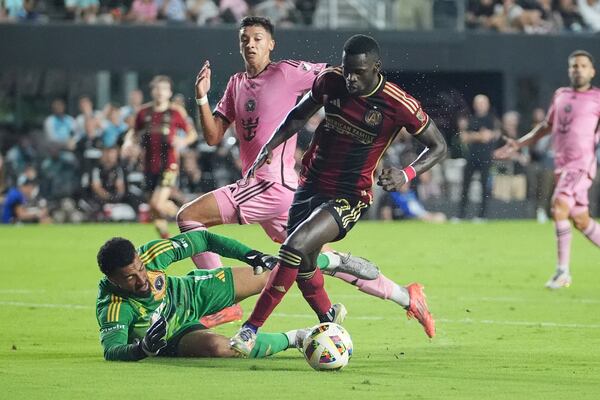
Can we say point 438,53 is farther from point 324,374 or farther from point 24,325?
point 324,374

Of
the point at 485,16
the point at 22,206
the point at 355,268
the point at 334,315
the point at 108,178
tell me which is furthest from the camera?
the point at 485,16

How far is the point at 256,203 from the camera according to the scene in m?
10.7

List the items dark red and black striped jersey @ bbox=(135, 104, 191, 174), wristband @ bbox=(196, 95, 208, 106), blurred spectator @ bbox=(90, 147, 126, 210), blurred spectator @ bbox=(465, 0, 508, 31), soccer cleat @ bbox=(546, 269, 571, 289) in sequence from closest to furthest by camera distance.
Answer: wristband @ bbox=(196, 95, 208, 106), soccer cleat @ bbox=(546, 269, 571, 289), dark red and black striped jersey @ bbox=(135, 104, 191, 174), blurred spectator @ bbox=(90, 147, 126, 210), blurred spectator @ bbox=(465, 0, 508, 31)

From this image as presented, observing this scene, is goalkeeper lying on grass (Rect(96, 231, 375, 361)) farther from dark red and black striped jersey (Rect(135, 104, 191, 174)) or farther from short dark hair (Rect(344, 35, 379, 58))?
dark red and black striped jersey (Rect(135, 104, 191, 174))

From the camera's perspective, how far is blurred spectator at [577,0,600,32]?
1206 inches

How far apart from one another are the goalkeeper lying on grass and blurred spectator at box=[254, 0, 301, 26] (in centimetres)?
1834

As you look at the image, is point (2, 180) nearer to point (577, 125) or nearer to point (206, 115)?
point (577, 125)

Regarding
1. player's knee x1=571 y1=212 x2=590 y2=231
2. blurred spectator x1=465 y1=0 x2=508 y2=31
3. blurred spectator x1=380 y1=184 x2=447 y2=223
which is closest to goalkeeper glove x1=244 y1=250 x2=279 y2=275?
player's knee x1=571 y1=212 x2=590 y2=231

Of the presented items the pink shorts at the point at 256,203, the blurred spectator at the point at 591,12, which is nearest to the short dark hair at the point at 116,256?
the pink shorts at the point at 256,203

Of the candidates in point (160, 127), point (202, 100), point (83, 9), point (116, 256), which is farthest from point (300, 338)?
point (83, 9)

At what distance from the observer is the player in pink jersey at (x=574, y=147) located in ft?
49.6

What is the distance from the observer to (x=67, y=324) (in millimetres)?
11555

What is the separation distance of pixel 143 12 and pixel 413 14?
5.54 meters

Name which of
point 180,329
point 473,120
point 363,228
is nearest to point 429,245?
point 363,228
